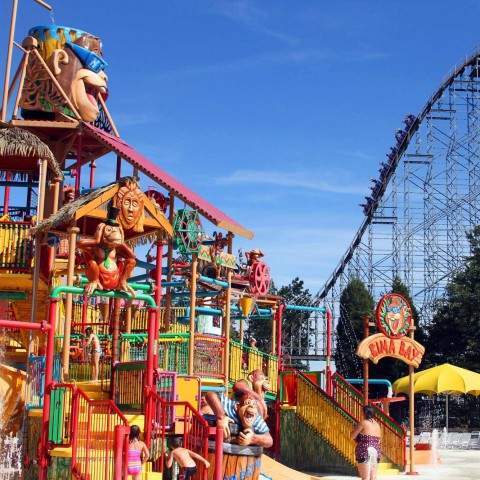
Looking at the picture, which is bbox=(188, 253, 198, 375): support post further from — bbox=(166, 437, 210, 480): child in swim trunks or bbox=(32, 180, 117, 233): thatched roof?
bbox=(166, 437, 210, 480): child in swim trunks

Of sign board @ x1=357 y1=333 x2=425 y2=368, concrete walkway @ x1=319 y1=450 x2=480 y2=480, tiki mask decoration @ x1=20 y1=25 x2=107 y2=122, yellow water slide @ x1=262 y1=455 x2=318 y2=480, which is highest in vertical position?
tiki mask decoration @ x1=20 y1=25 x2=107 y2=122

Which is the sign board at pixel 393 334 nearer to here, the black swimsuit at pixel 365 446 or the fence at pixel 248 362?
the fence at pixel 248 362

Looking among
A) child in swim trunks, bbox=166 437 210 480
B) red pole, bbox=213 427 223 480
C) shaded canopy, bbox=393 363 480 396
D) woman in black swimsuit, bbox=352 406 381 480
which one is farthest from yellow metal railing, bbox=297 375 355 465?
shaded canopy, bbox=393 363 480 396

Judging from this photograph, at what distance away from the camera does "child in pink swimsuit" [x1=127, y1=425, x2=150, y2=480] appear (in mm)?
9255

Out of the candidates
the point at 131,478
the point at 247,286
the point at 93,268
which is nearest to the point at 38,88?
the point at 247,286

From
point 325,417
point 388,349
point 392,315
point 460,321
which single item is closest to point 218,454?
point 325,417

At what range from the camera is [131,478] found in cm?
927

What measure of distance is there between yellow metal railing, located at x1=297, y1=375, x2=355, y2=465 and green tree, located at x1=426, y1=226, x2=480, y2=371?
18.6m

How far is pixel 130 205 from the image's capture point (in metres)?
11.6

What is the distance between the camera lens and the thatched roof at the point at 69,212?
38.7 feet

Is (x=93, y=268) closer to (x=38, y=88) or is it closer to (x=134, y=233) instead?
(x=134, y=233)

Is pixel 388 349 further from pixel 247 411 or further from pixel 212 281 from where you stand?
pixel 247 411

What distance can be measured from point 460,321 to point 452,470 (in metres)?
18.2

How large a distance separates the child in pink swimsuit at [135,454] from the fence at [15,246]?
6.95 meters
